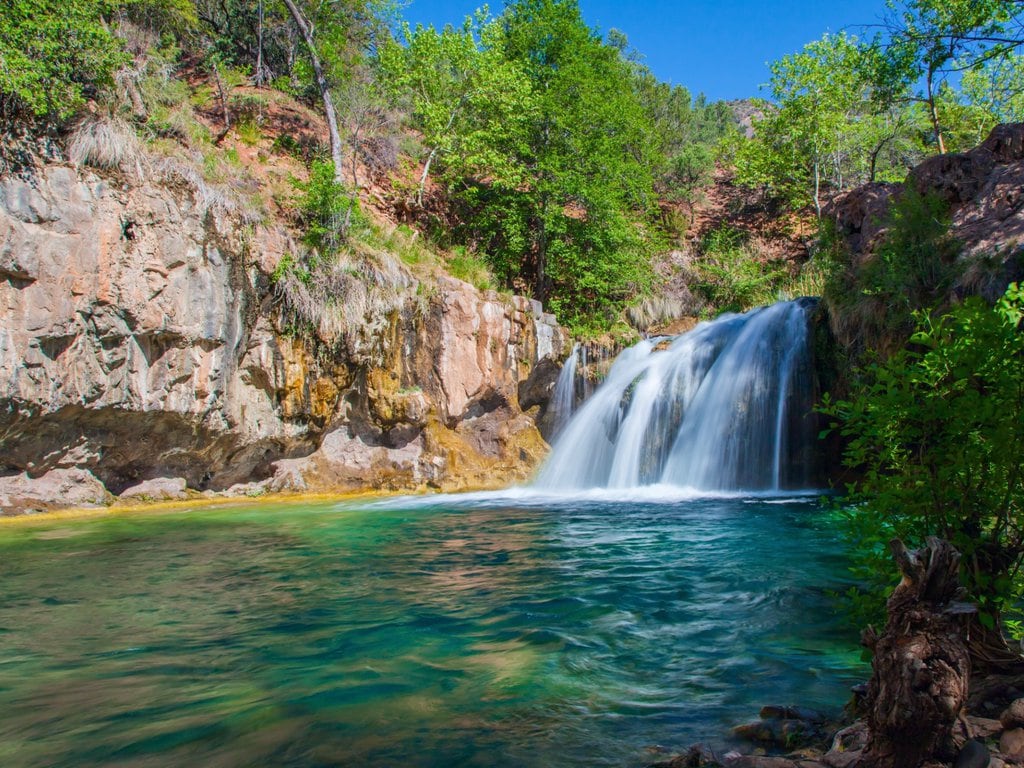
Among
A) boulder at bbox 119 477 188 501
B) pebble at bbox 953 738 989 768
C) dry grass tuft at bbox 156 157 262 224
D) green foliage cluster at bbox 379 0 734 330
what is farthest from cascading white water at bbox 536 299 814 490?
pebble at bbox 953 738 989 768

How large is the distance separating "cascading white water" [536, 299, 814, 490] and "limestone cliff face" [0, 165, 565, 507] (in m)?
1.60

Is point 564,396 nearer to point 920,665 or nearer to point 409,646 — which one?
point 409,646

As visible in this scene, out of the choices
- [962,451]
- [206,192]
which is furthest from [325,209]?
[962,451]

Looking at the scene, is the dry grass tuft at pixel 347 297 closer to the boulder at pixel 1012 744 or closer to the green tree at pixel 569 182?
the green tree at pixel 569 182

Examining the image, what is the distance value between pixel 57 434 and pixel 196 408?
2232 millimetres

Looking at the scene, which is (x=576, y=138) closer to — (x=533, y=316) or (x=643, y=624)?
(x=533, y=316)

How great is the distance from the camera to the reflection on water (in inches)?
116

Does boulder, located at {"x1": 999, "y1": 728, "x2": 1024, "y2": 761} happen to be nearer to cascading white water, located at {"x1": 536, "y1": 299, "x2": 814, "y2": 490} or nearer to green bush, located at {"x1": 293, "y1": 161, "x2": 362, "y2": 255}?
cascading white water, located at {"x1": 536, "y1": 299, "x2": 814, "y2": 490}

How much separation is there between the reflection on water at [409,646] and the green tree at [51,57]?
25.2 feet

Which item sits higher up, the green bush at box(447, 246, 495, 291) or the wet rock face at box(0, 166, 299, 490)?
the green bush at box(447, 246, 495, 291)

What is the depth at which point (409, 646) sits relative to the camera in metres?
4.24

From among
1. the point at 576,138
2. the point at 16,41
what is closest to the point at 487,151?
the point at 576,138

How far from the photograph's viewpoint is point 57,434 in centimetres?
1098

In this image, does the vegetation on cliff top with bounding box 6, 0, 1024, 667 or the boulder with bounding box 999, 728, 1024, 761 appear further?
the vegetation on cliff top with bounding box 6, 0, 1024, 667
